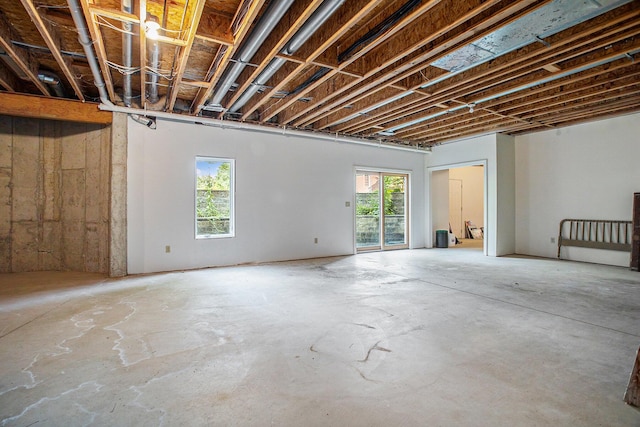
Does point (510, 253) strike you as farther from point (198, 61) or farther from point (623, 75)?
point (198, 61)

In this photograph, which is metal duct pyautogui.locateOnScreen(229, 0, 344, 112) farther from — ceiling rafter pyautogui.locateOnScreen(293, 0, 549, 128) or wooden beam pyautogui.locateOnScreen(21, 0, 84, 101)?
wooden beam pyautogui.locateOnScreen(21, 0, 84, 101)

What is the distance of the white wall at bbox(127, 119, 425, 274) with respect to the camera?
18.1 ft

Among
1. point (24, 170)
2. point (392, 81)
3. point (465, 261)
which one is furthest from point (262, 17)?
point (465, 261)

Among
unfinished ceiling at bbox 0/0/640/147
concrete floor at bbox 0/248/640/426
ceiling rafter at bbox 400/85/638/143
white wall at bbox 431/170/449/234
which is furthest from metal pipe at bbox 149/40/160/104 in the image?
white wall at bbox 431/170/449/234

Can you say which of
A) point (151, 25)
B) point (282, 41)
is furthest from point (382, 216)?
point (151, 25)

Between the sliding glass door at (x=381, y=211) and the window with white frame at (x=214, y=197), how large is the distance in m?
3.18

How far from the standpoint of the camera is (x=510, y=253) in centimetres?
771

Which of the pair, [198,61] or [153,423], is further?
[198,61]

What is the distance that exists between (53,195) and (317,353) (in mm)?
5947

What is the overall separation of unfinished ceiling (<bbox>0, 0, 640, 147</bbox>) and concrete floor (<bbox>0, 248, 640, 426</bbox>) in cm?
281

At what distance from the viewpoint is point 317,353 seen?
8.17 ft

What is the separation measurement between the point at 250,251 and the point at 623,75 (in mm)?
6377

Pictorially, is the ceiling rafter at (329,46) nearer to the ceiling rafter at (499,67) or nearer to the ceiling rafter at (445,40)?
the ceiling rafter at (445,40)

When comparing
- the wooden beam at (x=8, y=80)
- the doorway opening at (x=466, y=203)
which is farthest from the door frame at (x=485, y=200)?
the wooden beam at (x=8, y=80)
